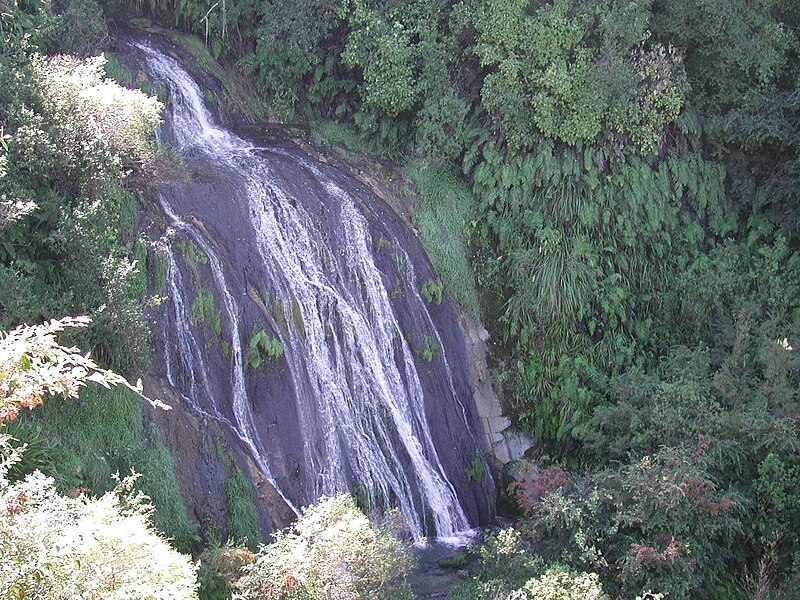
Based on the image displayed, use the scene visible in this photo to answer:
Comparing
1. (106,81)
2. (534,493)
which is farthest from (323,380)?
(106,81)

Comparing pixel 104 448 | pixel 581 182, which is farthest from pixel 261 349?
pixel 581 182

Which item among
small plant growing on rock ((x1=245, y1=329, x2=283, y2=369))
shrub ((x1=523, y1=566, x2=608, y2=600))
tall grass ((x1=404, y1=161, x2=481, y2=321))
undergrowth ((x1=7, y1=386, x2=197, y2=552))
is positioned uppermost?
tall grass ((x1=404, y1=161, x2=481, y2=321))

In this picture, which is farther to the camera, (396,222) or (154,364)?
(396,222)

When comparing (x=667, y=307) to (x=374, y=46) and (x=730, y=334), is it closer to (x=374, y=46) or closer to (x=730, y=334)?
(x=730, y=334)

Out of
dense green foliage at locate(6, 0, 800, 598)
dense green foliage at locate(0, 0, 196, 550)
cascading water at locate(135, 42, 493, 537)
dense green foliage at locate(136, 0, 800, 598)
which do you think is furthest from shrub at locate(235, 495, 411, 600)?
dense green foliage at locate(136, 0, 800, 598)

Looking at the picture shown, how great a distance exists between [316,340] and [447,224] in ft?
12.0

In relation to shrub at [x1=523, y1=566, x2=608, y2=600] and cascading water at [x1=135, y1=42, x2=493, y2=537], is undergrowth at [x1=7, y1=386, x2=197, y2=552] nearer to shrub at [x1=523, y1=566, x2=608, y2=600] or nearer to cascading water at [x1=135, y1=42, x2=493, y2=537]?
cascading water at [x1=135, y1=42, x2=493, y2=537]

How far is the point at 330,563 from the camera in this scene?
8844 mm

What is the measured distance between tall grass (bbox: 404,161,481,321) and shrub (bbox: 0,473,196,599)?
755 centimetres

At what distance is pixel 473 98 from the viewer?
16.0 metres

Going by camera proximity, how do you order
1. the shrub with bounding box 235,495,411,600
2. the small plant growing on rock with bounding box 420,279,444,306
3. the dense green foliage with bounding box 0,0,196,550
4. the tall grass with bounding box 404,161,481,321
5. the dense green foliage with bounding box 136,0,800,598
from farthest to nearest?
1. the tall grass with bounding box 404,161,481,321
2. the small plant growing on rock with bounding box 420,279,444,306
3. the dense green foliage with bounding box 136,0,800,598
4. the dense green foliage with bounding box 0,0,196,550
5. the shrub with bounding box 235,495,411,600

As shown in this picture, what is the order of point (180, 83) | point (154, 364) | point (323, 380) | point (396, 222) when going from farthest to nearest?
point (180, 83), point (396, 222), point (323, 380), point (154, 364)

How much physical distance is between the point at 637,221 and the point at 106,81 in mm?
8970

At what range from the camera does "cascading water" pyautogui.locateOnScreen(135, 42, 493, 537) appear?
12.0 metres
